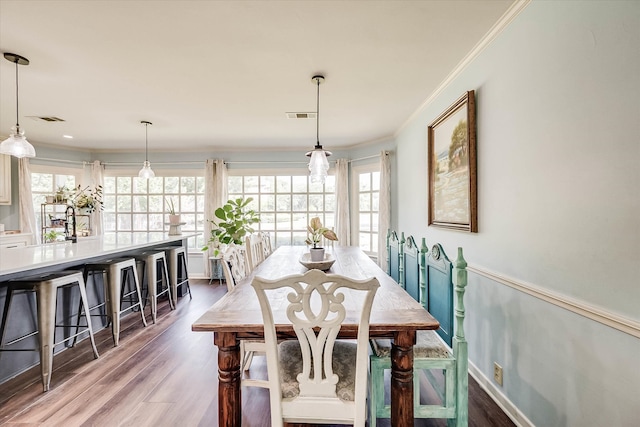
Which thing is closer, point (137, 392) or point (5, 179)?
point (137, 392)

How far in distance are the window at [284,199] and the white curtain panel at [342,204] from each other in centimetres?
31

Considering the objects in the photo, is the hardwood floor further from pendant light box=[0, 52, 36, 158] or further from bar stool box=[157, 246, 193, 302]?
pendant light box=[0, 52, 36, 158]

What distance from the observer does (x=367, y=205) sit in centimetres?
502

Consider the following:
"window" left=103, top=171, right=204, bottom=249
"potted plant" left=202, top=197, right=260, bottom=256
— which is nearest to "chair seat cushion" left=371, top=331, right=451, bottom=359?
"potted plant" left=202, top=197, right=260, bottom=256

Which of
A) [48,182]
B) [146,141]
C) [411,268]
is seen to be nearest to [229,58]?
[411,268]

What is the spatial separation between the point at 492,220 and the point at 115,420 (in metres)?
2.63

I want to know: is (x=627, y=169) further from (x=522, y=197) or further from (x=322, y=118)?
(x=322, y=118)

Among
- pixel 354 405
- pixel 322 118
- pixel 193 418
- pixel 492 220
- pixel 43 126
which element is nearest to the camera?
pixel 354 405

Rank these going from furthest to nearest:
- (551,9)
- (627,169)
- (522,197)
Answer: (522,197), (551,9), (627,169)

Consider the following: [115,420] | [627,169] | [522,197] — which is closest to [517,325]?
[522,197]

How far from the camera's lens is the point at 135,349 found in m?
2.69

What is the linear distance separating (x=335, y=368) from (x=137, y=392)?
153 cm

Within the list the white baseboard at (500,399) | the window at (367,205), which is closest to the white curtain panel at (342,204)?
the window at (367,205)

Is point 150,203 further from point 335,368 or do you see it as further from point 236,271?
point 335,368
